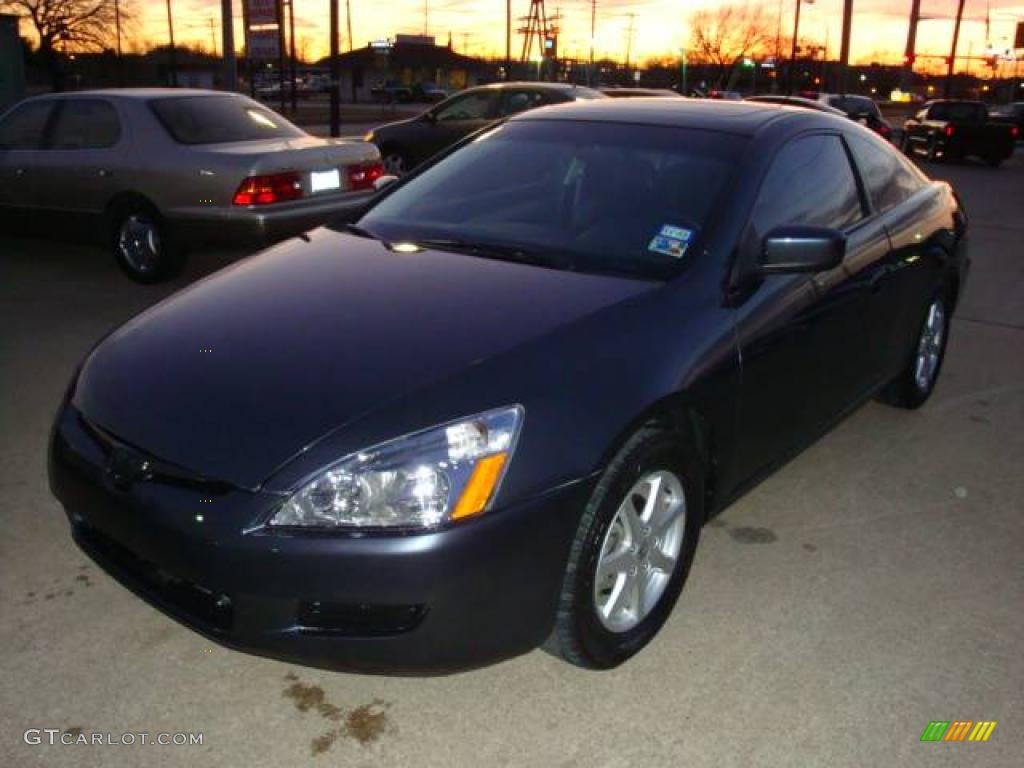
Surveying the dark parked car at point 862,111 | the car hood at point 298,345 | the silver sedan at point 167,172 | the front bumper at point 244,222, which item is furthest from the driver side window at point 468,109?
the dark parked car at point 862,111

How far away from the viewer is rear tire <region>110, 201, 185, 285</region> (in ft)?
23.1

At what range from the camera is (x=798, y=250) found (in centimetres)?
290

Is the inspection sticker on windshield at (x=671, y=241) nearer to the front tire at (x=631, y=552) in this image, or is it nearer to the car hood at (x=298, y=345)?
the car hood at (x=298, y=345)

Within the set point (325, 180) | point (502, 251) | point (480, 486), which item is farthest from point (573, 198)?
point (325, 180)

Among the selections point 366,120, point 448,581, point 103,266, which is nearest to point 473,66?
point 366,120

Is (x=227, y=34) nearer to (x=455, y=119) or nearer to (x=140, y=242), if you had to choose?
(x=455, y=119)

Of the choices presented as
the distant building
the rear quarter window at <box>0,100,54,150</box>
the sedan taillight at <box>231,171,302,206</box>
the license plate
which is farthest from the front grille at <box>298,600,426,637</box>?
the distant building

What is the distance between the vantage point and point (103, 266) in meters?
7.98

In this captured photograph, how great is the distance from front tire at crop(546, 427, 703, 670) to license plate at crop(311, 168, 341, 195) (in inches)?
198

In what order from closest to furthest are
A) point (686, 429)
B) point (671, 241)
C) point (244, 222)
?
point (686, 429)
point (671, 241)
point (244, 222)

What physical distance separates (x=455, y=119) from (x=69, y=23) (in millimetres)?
36874

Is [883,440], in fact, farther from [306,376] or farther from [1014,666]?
[306,376]

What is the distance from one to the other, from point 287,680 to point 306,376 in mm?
861

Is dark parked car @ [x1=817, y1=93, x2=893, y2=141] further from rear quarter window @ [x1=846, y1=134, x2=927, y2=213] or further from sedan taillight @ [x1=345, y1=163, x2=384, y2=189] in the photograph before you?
rear quarter window @ [x1=846, y1=134, x2=927, y2=213]
